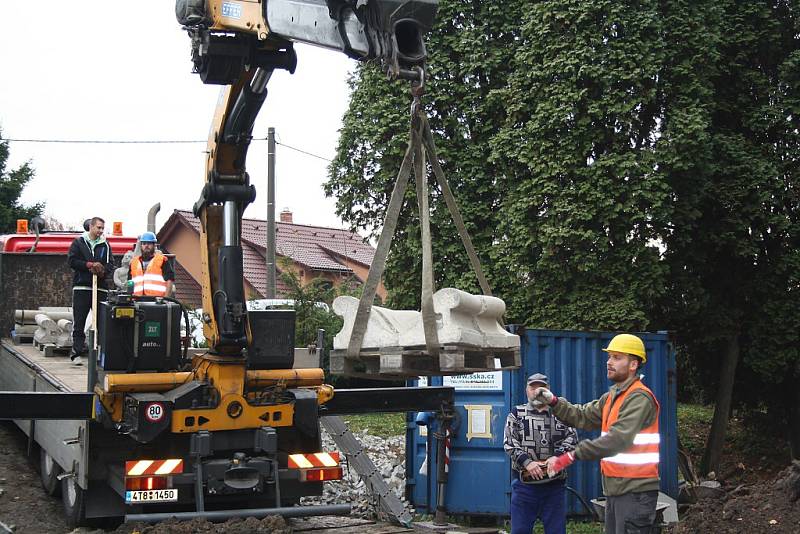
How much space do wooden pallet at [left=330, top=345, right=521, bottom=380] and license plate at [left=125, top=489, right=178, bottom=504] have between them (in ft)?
5.18

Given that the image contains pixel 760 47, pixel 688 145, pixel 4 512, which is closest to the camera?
pixel 4 512

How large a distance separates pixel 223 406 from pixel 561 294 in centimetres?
933

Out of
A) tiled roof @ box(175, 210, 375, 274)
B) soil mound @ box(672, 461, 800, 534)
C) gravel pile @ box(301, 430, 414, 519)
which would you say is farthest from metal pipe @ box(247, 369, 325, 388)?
tiled roof @ box(175, 210, 375, 274)

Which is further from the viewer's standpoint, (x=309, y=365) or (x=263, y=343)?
(x=309, y=365)

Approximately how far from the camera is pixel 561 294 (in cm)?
1634

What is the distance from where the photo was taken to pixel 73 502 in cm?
891

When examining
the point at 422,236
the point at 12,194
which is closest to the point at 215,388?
the point at 422,236

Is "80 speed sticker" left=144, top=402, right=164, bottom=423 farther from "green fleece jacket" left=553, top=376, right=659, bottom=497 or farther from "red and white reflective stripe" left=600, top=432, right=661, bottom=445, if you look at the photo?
"red and white reflective stripe" left=600, top=432, right=661, bottom=445

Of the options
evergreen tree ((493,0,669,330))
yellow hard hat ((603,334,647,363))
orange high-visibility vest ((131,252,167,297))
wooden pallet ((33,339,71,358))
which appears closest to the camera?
yellow hard hat ((603,334,647,363))

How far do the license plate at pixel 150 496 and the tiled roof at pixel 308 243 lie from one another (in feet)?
94.7

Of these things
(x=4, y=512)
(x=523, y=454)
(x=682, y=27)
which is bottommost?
(x=4, y=512)

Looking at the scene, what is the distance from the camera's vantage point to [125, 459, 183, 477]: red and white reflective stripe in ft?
25.1

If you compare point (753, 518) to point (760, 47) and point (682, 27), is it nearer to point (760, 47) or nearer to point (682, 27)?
point (682, 27)

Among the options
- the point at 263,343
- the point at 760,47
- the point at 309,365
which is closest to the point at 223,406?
the point at 263,343
